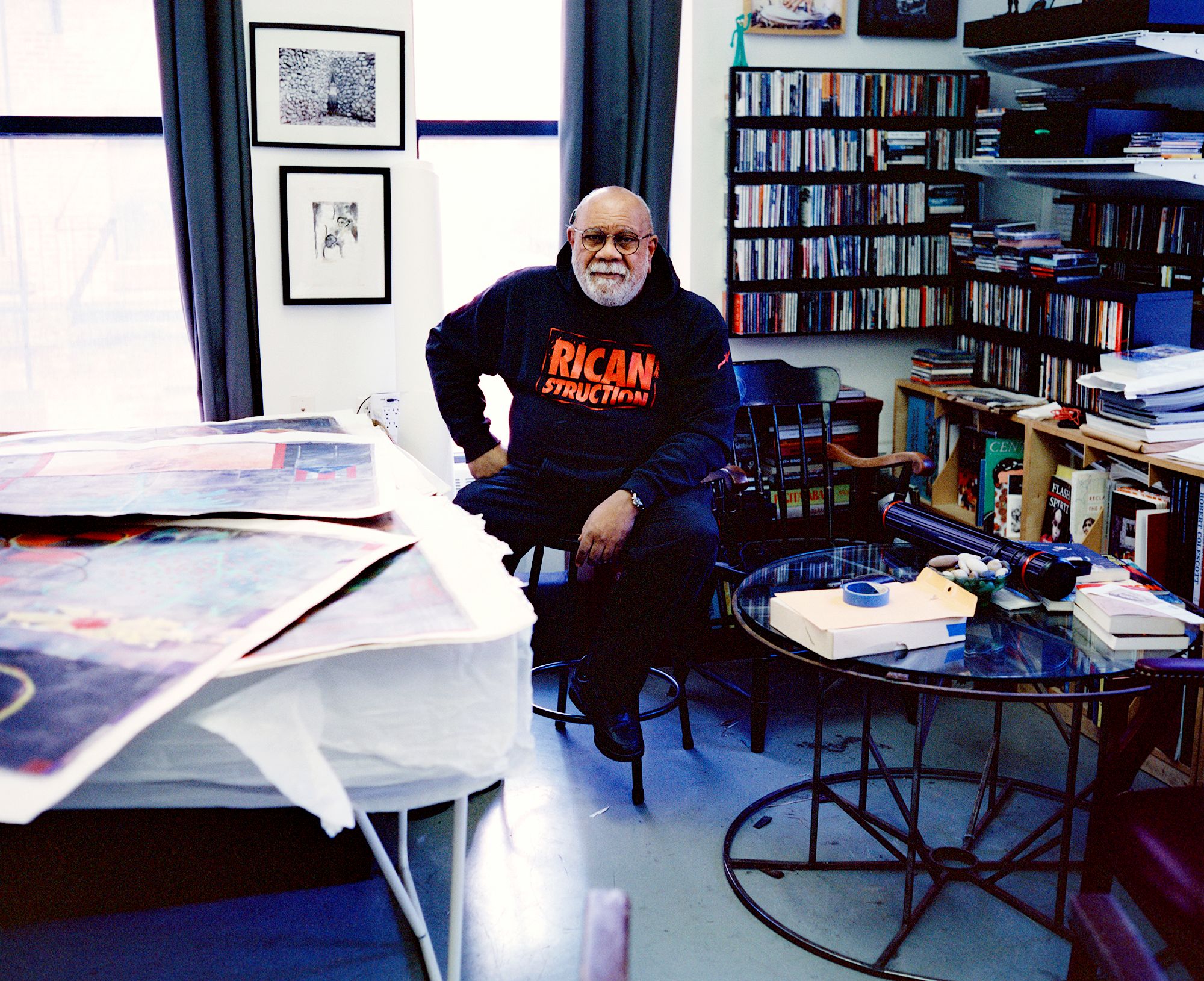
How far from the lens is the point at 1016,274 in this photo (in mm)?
3385

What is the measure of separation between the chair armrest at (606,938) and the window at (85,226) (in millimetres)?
2935

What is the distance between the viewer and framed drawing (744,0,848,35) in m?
3.52

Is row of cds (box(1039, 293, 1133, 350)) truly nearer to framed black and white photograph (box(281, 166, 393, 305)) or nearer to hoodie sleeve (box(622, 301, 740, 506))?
hoodie sleeve (box(622, 301, 740, 506))

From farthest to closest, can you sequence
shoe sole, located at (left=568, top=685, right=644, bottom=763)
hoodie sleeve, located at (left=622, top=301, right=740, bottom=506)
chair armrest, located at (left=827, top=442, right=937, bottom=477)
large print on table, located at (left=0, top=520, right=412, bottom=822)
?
1. chair armrest, located at (left=827, top=442, right=937, bottom=477)
2. hoodie sleeve, located at (left=622, top=301, right=740, bottom=506)
3. shoe sole, located at (left=568, top=685, right=644, bottom=763)
4. large print on table, located at (left=0, top=520, right=412, bottom=822)

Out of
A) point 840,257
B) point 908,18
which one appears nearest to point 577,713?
point 840,257

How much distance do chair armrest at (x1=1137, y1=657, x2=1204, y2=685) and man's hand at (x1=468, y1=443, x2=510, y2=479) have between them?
1.66 m

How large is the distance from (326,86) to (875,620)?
7.46ft

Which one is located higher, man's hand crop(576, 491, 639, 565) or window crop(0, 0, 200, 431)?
window crop(0, 0, 200, 431)

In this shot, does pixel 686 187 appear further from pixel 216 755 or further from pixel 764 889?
pixel 216 755

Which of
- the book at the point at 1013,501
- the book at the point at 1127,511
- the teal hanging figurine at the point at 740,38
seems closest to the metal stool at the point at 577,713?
the book at the point at 1013,501

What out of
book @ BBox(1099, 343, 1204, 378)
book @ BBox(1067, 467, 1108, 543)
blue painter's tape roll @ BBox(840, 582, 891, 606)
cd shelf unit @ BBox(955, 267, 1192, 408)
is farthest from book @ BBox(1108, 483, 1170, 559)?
blue painter's tape roll @ BBox(840, 582, 891, 606)

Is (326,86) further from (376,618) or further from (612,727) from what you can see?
(376,618)

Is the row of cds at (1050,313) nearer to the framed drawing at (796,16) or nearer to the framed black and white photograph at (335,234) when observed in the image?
the framed drawing at (796,16)

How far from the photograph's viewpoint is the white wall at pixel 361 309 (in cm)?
306
